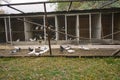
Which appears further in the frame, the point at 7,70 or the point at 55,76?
the point at 7,70

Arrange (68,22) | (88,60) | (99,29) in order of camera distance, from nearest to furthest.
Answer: (88,60), (99,29), (68,22)

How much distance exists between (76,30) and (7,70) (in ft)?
24.3

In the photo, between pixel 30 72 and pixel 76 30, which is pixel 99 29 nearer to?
pixel 76 30

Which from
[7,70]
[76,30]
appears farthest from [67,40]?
[7,70]

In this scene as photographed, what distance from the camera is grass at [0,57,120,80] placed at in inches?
197

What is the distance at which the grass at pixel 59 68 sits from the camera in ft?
16.4

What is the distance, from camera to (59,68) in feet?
18.9

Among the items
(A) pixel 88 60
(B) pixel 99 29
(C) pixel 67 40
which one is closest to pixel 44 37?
(C) pixel 67 40

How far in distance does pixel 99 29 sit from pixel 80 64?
243 inches

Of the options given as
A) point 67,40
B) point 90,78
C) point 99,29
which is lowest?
point 90,78

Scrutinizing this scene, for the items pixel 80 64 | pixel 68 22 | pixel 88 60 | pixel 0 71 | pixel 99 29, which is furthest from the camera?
pixel 68 22

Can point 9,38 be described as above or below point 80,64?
above

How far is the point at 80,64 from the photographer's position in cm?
613

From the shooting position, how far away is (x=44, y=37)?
12477mm
